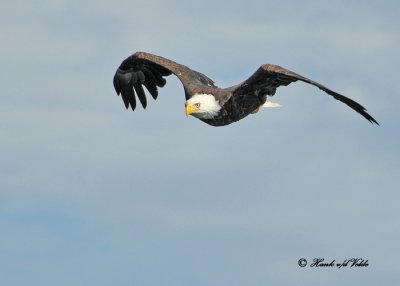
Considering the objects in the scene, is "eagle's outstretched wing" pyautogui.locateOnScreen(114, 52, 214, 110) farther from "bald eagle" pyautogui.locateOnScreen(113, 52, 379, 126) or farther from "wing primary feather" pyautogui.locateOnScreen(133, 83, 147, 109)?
"bald eagle" pyautogui.locateOnScreen(113, 52, 379, 126)

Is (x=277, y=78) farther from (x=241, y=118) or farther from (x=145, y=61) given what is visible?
(x=145, y=61)

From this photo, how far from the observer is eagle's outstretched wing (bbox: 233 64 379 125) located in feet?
53.9

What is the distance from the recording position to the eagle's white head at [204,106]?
18.9 m

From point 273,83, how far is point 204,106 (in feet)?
4.61

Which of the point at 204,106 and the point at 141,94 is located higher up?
the point at 141,94

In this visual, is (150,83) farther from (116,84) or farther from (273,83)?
(273,83)

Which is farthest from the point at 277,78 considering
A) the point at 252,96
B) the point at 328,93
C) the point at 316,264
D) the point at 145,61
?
the point at 145,61

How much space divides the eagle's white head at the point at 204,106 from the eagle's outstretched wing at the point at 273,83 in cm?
47

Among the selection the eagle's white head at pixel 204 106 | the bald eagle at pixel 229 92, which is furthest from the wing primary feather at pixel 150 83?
the eagle's white head at pixel 204 106

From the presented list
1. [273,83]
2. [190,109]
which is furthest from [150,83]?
[273,83]

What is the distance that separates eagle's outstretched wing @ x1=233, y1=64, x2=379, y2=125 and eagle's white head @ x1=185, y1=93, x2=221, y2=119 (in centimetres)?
47

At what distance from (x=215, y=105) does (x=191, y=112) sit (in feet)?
1.58

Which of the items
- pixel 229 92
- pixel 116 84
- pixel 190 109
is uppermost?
pixel 116 84

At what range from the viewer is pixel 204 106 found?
19.0 meters
